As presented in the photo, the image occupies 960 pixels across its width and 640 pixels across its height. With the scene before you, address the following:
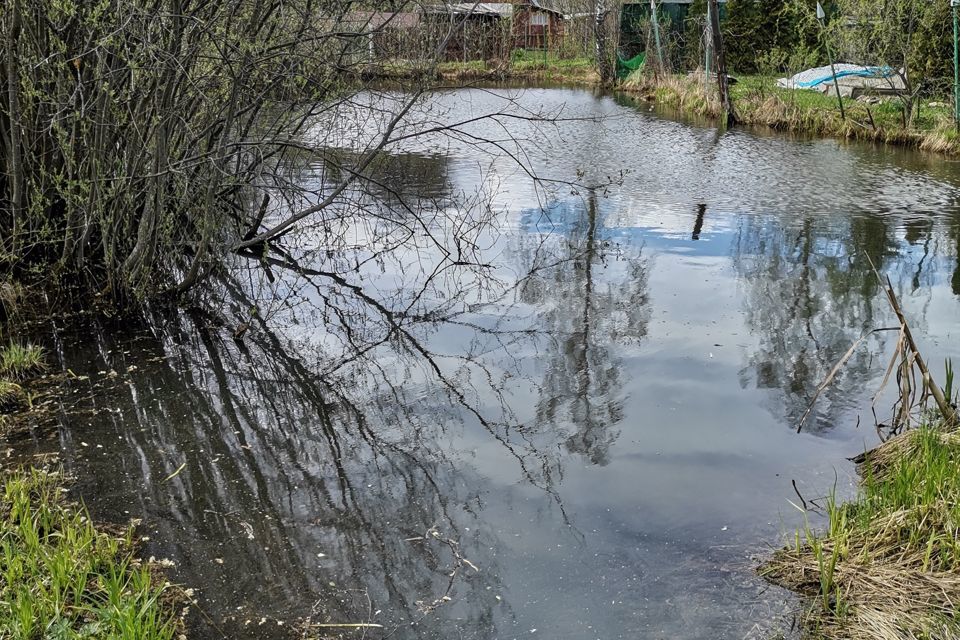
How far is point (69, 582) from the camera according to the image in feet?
12.3

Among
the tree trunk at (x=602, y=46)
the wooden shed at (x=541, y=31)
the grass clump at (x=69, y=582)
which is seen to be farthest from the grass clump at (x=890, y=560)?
the wooden shed at (x=541, y=31)

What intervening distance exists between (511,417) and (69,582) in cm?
290

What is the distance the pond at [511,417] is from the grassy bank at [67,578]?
0.64ft

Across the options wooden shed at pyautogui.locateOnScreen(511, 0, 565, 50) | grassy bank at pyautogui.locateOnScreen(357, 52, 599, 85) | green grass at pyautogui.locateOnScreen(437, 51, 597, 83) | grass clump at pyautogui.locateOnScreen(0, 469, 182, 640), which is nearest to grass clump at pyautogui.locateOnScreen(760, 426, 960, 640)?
grass clump at pyautogui.locateOnScreen(0, 469, 182, 640)

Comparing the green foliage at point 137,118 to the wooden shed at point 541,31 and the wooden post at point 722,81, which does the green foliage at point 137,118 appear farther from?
the wooden shed at point 541,31

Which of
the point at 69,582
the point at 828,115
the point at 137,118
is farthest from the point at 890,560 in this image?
the point at 828,115

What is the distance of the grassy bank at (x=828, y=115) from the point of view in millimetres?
15383

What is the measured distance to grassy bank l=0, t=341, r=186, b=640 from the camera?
3.47 m

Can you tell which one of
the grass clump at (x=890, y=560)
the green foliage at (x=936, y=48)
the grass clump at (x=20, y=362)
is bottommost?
the grass clump at (x=890, y=560)

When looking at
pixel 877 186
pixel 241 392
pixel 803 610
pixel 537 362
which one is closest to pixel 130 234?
pixel 241 392

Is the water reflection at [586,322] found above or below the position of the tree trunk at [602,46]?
below

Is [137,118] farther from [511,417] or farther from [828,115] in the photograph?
[828,115]

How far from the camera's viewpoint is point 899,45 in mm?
15727

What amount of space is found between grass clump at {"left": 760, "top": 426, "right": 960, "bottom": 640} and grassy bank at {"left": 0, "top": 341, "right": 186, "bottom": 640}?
2.64 metres
